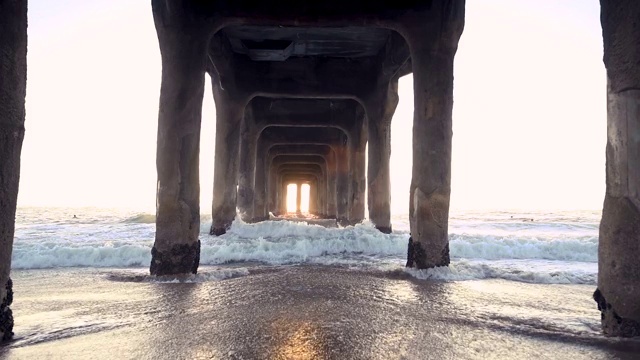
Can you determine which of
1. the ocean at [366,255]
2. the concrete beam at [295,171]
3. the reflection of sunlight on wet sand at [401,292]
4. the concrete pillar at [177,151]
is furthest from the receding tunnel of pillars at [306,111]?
the concrete beam at [295,171]

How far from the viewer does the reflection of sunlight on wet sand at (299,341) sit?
242cm

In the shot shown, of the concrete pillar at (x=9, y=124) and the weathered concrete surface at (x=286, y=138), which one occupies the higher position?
the weathered concrete surface at (x=286, y=138)

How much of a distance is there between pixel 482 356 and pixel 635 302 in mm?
1179

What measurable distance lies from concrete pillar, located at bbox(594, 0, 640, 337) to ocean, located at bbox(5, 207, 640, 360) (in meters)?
0.26

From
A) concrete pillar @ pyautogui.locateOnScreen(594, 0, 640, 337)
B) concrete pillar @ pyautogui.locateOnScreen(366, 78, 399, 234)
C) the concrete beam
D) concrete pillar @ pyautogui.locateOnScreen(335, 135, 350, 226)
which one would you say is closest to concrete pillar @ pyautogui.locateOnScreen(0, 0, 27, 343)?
concrete pillar @ pyautogui.locateOnScreen(594, 0, 640, 337)

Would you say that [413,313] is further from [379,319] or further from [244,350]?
[244,350]

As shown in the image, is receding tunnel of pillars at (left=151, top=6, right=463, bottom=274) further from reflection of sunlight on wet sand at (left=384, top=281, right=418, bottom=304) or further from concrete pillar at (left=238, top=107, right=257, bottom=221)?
reflection of sunlight on wet sand at (left=384, top=281, right=418, bottom=304)

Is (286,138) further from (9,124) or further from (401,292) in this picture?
(9,124)

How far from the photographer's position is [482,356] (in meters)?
2.48

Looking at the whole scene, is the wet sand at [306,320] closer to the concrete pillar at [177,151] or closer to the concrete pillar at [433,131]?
the concrete pillar at [177,151]

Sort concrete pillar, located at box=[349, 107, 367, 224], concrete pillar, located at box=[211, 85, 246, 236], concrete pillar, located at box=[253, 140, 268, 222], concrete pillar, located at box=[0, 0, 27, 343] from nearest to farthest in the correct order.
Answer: concrete pillar, located at box=[0, 0, 27, 343]
concrete pillar, located at box=[211, 85, 246, 236]
concrete pillar, located at box=[349, 107, 367, 224]
concrete pillar, located at box=[253, 140, 268, 222]

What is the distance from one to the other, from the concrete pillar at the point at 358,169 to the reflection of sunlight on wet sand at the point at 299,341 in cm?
1174

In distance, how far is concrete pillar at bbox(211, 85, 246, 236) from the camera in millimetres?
11336

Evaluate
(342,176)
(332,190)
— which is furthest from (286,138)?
(332,190)
